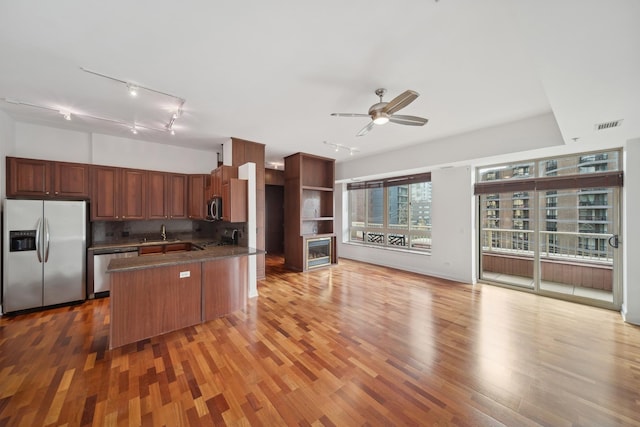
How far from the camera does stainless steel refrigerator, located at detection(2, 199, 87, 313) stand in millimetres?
3391

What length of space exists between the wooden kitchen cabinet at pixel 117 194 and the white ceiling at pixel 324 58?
1.13 m

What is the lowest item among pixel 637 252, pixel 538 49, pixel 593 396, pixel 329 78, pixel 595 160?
pixel 593 396

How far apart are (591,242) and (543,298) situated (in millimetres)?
1186

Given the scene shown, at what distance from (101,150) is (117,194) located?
922 mm

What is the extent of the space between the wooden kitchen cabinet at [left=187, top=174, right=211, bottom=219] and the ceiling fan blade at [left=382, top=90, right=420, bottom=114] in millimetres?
4070

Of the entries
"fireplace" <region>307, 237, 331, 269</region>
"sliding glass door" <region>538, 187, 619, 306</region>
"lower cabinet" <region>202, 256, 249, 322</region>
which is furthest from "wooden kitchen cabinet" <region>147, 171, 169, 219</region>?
"sliding glass door" <region>538, 187, 619, 306</region>

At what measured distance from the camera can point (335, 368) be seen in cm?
225

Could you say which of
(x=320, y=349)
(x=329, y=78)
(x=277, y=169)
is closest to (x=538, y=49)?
(x=329, y=78)

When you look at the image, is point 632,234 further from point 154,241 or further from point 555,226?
point 154,241

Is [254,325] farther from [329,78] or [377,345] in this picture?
[329,78]

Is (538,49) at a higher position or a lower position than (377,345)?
higher

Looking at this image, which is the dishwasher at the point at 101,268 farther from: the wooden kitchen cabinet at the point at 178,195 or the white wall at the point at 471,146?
the white wall at the point at 471,146

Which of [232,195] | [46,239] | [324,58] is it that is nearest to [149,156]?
[46,239]

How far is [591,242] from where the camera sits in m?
3.89
